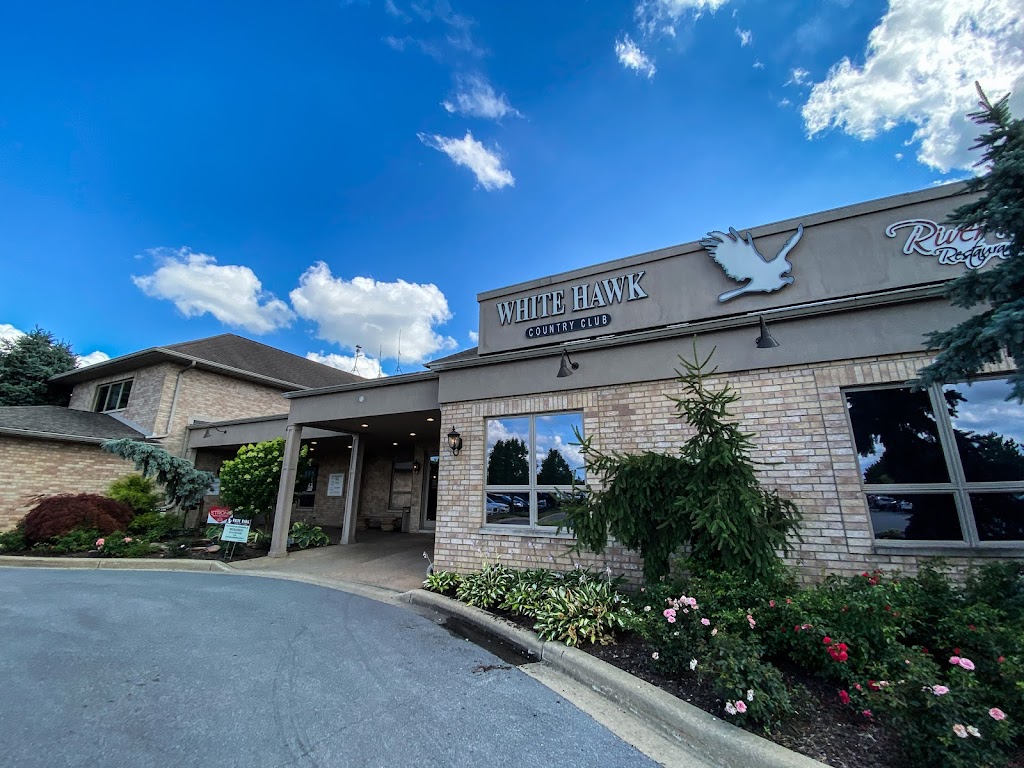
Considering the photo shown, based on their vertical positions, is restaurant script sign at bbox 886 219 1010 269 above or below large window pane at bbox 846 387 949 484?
above

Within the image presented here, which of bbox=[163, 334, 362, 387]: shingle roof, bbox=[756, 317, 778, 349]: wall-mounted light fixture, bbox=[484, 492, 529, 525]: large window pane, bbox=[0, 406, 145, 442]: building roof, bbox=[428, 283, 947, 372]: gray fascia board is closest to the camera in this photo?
bbox=[428, 283, 947, 372]: gray fascia board

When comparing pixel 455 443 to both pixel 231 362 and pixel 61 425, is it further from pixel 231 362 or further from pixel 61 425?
pixel 61 425

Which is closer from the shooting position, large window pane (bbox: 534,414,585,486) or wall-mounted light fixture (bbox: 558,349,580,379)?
wall-mounted light fixture (bbox: 558,349,580,379)

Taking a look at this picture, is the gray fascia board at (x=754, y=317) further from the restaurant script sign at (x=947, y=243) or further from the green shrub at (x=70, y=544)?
the green shrub at (x=70, y=544)

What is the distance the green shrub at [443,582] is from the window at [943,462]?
18.7 ft

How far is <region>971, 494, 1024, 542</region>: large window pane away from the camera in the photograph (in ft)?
14.9

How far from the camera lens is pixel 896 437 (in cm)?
505

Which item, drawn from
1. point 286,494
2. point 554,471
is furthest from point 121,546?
point 554,471

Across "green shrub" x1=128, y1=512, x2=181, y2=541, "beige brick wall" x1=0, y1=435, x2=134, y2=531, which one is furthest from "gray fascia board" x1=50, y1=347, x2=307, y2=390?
"green shrub" x1=128, y1=512, x2=181, y2=541

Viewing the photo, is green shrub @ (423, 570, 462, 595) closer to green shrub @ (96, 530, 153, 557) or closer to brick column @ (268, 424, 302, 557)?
brick column @ (268, 424, 302, 557)

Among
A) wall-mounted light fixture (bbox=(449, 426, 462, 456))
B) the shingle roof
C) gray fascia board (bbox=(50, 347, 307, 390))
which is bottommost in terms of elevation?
wall-mounted light fixture (bbox=(449, 426, 462, 456))

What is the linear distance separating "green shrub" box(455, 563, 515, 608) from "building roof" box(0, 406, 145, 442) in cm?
1570

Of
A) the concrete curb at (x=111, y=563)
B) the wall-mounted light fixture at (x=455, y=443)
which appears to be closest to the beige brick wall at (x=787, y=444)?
the wall-mounted light fixture at (x=455, y=443)

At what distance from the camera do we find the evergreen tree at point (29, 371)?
21.6 meters
